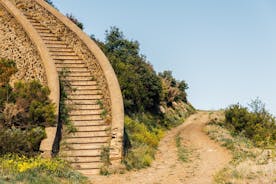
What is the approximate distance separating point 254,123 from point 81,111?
1113 centimetres

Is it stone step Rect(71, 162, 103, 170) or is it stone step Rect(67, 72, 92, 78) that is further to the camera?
stone step Rect(67, 72, 92, 78)

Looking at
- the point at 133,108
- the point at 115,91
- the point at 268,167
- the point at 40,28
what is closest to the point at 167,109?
the point at 133,108

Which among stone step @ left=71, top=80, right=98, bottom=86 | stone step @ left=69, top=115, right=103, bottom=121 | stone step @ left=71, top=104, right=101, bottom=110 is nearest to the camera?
stone step @ left=69, top=115, right=103, bottom=121

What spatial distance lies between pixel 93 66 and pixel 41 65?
261 centimetres

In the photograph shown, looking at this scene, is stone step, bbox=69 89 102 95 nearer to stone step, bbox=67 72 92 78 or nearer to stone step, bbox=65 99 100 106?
stone step, bbox=65 99 100 106

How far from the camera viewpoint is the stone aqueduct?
13992 mm

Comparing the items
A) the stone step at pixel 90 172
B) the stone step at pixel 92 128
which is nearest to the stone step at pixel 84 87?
the stone step at pixel 92 128

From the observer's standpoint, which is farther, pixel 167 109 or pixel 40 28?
pixel 167 109

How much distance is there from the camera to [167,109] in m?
31.6

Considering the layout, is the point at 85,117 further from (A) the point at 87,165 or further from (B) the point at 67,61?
(B) the point at 67,61

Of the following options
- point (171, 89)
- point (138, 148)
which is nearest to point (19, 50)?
point (138, 148)

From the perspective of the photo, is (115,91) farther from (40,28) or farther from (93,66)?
(40,28)

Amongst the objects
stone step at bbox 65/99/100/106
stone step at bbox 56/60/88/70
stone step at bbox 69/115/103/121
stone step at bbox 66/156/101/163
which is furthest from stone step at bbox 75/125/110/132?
stone step at bbox 56/60/88/70

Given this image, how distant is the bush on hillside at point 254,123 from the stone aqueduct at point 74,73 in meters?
8.67
